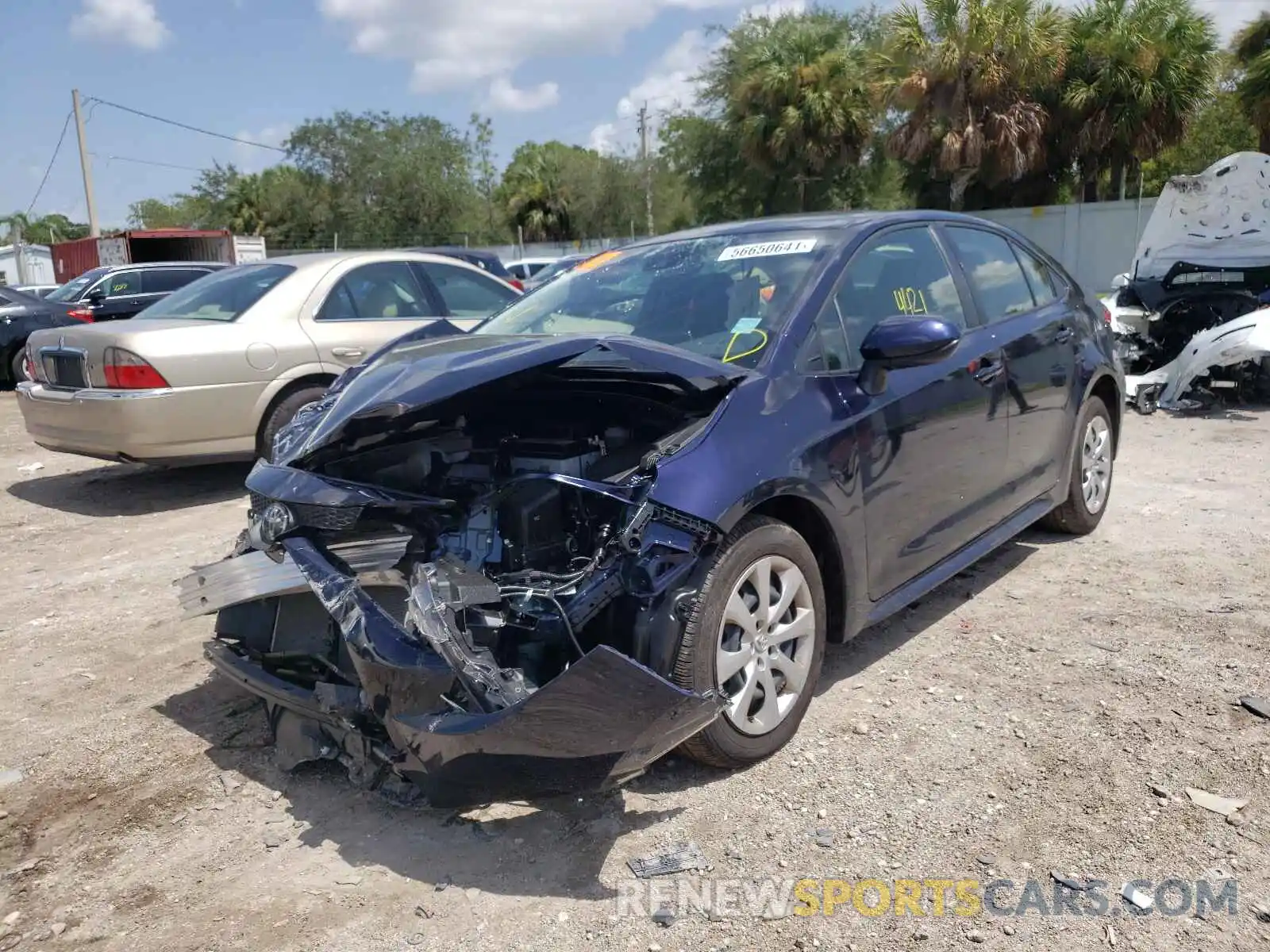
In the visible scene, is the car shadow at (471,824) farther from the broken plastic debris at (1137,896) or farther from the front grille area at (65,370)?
the front grille area at (65,370)

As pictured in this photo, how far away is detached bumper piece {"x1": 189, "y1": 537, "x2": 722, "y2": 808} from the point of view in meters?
2.55

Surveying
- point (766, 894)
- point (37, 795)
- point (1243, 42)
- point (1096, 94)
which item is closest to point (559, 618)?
point (766, 894)

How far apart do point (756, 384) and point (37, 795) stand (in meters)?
2.73

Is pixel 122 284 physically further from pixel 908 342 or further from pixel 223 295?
pixel 908 342

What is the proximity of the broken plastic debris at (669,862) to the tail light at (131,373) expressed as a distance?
197 inches

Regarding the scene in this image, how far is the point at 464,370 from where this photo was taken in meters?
3.13

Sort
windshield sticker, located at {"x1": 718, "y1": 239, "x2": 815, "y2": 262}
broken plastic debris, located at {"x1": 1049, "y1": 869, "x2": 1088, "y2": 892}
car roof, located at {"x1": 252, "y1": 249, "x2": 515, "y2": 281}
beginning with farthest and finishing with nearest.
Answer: car roof, located at {"x1": 252, "y1": 249, "x2": 515, "y2": 281}, windshield sticker, located at {"x1": 718, "y1": 239, "x2": 815, "y2": 262}, broken plastic debris, located at {"x1": 1049, "y1": 869, "x2": 1088, "y2": 892}

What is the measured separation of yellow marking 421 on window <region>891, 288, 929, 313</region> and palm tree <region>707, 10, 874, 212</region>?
25281 mm

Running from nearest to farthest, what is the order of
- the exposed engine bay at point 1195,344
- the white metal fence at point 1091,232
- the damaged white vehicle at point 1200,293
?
the exposed engine bay at point 1195,344 < the damaged white vehicle at point 1200,293 < the white metal fence at point 1091,232

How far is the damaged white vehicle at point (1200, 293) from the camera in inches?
355

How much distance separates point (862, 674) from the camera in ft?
13.0

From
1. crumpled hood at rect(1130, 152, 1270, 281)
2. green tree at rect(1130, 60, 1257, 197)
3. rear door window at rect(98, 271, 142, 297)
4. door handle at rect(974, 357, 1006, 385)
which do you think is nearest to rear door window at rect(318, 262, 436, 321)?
door handle at rect(974, 357, 1006, 385)

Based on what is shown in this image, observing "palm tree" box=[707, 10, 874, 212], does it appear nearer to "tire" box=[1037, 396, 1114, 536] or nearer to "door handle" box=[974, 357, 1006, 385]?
"tire" box=[1037, 396, 1114, 536]

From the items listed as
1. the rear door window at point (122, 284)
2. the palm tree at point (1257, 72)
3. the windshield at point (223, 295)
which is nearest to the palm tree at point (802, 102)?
the palm tree at point (1257, 72)
